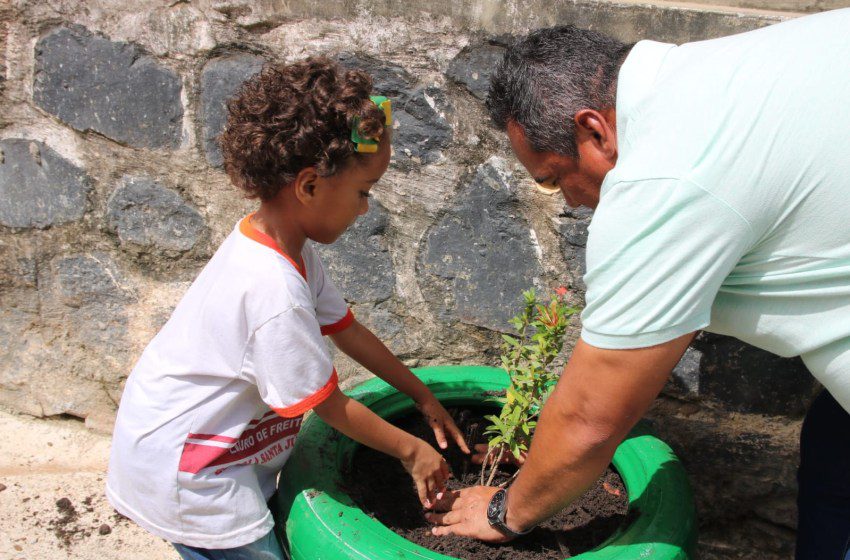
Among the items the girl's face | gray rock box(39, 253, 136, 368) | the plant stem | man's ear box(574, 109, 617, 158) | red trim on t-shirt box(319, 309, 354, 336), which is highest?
man's ear box(574, 109, 617, 158)

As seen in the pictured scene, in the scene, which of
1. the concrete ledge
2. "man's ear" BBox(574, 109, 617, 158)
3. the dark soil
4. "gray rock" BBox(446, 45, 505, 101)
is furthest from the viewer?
"gray rock" BBox(446, 45, 505, 101)

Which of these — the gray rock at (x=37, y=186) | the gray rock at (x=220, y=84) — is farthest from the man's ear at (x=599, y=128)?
the gray rock at (x=37, y=186)

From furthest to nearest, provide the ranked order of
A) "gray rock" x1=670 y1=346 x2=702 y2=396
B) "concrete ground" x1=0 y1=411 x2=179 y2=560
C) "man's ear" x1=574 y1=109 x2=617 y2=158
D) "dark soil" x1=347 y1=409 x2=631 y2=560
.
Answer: "concrete ground" x1=0 y1=411 x2=179 y2=560 < "gray rock" x1=670 y1=346 x2=702 y2=396 < "dark soil" x1=347 y1=409 x2=631 y2=560 < "man's ear" x1=574 y1=109 x2=617 y2=158

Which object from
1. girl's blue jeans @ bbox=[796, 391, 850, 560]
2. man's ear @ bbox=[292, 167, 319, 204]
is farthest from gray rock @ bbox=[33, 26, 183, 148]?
girl's blue jeans @ bbox=[796, 391, 850, 560]

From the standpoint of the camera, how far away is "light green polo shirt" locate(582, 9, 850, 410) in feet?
3.45

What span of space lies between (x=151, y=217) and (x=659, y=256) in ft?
4.98

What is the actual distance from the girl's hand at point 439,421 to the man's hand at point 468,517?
121 millimetres

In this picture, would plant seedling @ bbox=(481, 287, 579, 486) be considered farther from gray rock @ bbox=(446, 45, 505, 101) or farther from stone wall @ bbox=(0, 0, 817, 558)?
gray rock @ bbox=(446, 45, 505, 101)

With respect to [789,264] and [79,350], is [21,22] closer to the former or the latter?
[79,350]

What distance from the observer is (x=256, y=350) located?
1.37m

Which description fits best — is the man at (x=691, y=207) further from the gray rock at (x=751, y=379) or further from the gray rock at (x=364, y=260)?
the gray rock at (x=364, y=260)

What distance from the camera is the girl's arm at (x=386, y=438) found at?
57.2 inches

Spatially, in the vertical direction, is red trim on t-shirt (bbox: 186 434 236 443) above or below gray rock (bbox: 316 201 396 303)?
below

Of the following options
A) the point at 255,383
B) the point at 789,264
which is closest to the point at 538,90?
the point at 789,264
